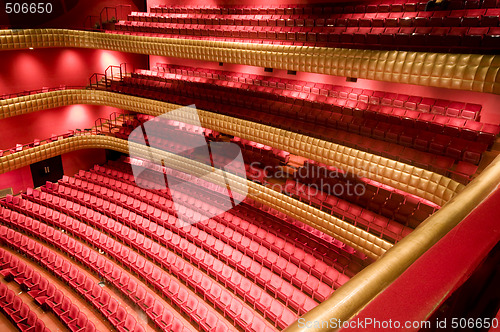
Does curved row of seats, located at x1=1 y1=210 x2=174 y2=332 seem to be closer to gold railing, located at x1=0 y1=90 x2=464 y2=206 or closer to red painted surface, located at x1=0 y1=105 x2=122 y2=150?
red painted surface, located at x1=0 y1=105 x2=122 y2=150

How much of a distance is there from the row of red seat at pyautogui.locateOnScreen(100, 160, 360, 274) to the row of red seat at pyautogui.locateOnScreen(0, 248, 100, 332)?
97.2 inches

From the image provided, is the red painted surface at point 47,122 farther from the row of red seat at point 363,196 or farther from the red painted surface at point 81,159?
the row of red seat at point 363,196

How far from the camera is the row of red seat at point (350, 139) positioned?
4.39m

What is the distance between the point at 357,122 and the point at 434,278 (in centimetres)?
550

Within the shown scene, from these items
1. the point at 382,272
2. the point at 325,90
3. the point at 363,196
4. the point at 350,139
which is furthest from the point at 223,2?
the point at 382,272

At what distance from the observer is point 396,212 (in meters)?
4.96

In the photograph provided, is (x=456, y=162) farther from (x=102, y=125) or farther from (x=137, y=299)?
(x=102, y=125)

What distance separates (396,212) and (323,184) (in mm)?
1310

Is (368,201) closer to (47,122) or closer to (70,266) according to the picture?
(70,266)

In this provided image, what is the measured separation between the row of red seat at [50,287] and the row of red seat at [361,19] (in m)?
5.67

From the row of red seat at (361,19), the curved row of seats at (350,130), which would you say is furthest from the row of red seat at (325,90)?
the row of red seat at (361,19)

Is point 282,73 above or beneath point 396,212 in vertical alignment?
above

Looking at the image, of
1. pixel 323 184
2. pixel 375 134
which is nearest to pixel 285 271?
pixel 323 184

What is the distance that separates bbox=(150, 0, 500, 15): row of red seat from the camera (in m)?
4.94
